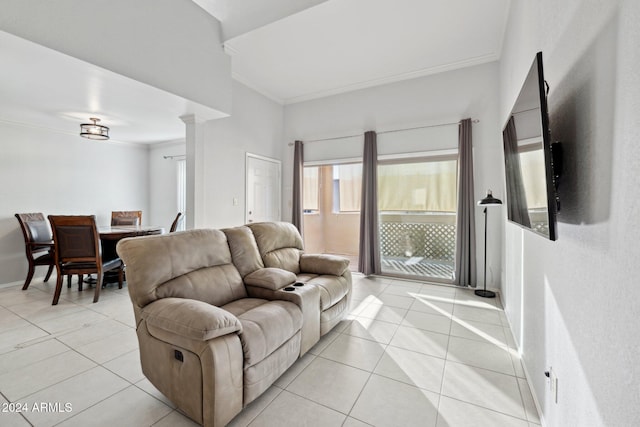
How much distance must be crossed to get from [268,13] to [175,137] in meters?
3.56

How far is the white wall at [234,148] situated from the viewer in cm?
404

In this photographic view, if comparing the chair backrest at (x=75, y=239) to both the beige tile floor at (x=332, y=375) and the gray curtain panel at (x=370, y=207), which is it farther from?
the gray curtain panel at (x=370, y=207)

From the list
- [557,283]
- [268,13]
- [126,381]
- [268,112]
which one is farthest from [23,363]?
[268,112]

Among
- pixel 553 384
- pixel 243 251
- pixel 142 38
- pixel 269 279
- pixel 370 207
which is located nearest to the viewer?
pixel 553 384

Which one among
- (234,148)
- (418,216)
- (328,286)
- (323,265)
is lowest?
(328,286)

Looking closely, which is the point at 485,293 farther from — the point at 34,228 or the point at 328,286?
the point at 34,228

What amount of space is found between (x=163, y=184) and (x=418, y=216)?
553 cm

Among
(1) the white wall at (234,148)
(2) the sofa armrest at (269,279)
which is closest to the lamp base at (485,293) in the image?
(2) the sofa armrest at (269,279)

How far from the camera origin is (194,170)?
378 centimetres

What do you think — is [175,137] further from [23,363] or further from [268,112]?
[23,363]

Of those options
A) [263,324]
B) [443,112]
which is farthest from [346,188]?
[263,324]

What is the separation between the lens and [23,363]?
2172mm

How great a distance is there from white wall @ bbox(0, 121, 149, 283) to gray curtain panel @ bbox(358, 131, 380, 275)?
5181 mm

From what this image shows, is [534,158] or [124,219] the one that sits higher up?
[534,158]
